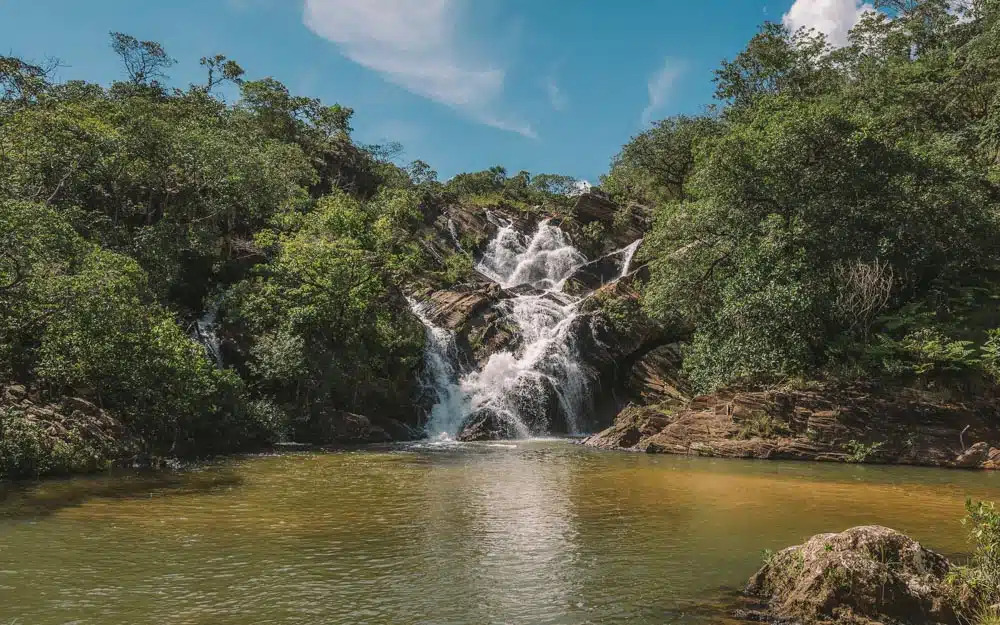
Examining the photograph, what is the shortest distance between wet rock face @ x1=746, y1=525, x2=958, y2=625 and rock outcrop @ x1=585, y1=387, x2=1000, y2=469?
1557cm

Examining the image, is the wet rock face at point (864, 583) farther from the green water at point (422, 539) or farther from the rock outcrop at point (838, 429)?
the rock outcrop at point (838, 429)

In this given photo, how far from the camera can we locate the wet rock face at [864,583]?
5.96 m

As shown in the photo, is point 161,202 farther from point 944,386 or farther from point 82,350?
point 944,386

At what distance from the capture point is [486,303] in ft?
115

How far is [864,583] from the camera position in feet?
19.9

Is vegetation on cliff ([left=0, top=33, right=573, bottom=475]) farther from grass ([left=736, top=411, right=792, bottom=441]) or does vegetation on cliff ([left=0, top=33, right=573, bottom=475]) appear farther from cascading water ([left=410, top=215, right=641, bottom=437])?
grass ([left=736, top=411, right=792, bottom=441])

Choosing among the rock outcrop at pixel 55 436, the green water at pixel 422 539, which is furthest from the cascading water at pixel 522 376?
the rock outcrop at pixel 55 436

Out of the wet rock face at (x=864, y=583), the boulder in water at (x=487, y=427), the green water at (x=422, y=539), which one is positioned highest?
A: the boulder in water at (x=487, y=427)

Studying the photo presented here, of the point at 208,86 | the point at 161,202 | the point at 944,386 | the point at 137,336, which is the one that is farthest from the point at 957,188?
the point at 208,86

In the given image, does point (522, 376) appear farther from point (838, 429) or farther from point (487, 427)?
point (838, 429)

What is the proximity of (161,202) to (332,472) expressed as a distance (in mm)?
20857

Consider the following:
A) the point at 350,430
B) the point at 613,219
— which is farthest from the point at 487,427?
the point at 613,219

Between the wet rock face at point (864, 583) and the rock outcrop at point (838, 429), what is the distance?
15572 millimetres

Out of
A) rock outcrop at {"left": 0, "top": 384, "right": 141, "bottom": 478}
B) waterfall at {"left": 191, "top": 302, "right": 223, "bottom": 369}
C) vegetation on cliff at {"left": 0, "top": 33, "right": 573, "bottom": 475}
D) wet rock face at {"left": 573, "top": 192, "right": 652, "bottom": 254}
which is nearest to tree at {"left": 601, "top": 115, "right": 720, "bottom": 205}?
wet rock face at {"left": 573, "top": 192, "right": 652, "bottom": 254}
